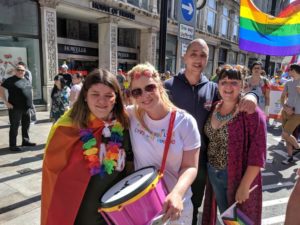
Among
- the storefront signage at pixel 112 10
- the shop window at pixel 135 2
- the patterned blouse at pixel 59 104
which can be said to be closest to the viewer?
the patterned blouse at pixel 59 104

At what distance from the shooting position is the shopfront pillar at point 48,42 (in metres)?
10.1

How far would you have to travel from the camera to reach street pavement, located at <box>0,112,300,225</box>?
10.8ft

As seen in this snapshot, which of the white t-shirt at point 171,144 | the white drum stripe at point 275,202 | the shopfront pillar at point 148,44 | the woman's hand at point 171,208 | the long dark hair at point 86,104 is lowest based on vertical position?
the white drum stripe at point 275,202

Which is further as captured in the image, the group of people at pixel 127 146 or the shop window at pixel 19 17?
the shop window at pixel 19 17

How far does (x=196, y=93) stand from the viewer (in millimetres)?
2418

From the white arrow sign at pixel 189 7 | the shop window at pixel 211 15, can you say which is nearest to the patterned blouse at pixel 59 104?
the white arrow sign at pixel 189 7

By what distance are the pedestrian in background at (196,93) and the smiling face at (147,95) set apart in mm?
747

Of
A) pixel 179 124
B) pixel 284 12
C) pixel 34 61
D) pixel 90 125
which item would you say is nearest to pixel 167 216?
pixel 179 124

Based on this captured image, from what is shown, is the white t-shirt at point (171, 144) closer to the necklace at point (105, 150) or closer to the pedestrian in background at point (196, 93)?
the necklace at point (105, 150)

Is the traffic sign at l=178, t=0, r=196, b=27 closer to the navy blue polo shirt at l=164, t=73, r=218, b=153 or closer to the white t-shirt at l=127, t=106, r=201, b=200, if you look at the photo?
the navy blue polo shirt at l=164, t=73, r=218, b=153

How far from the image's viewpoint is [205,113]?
2.37m

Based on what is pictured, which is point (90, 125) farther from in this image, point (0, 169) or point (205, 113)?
point (0, 169)

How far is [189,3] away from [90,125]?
113 inches

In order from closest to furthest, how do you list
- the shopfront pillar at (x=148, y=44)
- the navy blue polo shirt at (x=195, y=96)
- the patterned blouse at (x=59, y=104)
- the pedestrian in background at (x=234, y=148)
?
the pedestrian in background at (x=234, y=148)
the navy blue polo shirt at (x=195, y=96)
the patterned blouse at (x=59, y=104)
the shopfront pillar at (x=148, y=44)
